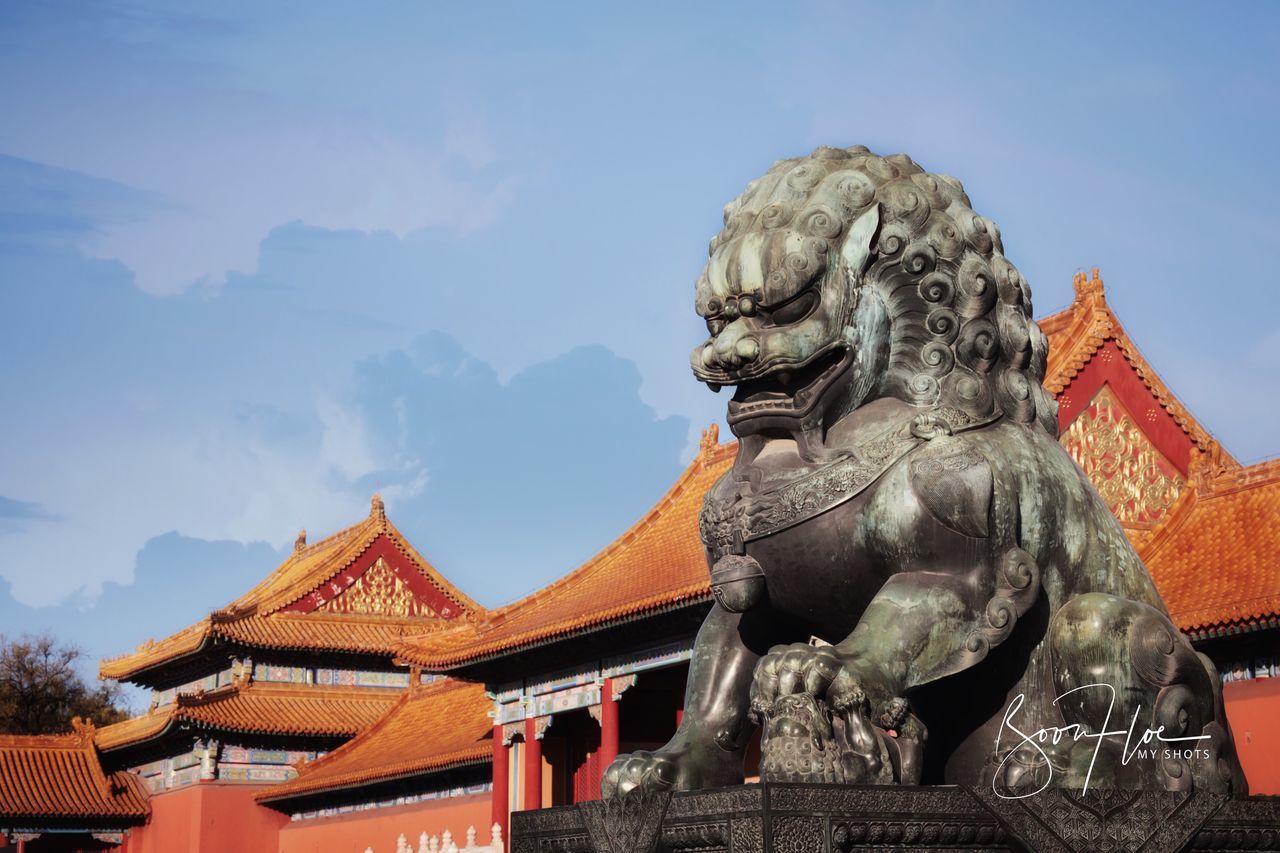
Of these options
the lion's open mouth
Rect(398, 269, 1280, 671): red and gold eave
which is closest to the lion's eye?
the lion's open mouth

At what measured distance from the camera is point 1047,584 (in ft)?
12.5

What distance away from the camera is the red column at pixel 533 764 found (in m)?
22.2

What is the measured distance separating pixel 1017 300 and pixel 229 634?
29.6 m

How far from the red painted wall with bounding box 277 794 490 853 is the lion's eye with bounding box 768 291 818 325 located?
825 inches

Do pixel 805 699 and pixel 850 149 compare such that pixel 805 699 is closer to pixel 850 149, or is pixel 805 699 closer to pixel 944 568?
pixel 944 568

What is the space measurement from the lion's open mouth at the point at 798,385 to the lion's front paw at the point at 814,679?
622mm

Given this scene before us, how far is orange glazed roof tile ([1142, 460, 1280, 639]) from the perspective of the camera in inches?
550

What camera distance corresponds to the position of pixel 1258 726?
1439 cm

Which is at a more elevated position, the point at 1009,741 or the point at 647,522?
the point at 647,522

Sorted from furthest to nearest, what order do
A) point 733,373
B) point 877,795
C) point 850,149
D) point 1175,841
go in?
point 850,149, point 733,373, point 1175,841, point 877,795

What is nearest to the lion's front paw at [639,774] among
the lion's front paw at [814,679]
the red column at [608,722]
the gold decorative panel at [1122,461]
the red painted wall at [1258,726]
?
the lion's front paw at [814,679]

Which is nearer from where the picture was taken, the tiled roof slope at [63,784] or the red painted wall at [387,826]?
the red painted wall at [387,826]

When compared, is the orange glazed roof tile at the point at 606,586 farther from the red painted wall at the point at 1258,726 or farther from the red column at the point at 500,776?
the red painted wall at the point at 1258,726

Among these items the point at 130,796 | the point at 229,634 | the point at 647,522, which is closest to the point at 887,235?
the point at 647,522
